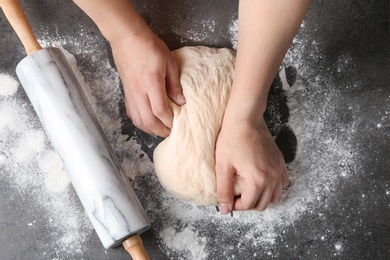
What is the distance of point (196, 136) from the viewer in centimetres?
105

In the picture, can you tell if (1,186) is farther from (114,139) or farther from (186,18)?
(186,18)

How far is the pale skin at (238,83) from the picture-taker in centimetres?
95

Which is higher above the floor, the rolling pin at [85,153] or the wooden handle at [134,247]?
the rolling pin at [85,153]

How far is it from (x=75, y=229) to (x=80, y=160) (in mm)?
222

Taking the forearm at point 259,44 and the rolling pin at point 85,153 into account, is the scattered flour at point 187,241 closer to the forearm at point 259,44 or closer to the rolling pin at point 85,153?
the rolling pin at point 85,153

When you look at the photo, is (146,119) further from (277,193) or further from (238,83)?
(277,193)

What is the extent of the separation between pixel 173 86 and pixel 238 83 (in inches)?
6.2

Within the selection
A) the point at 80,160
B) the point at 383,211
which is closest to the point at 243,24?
the point at 80,160

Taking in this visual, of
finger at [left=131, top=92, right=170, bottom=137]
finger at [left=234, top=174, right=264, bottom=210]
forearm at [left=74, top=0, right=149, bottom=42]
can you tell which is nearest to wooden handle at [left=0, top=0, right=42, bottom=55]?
forearm at [left=74, top=0, right=149, bottom=42]

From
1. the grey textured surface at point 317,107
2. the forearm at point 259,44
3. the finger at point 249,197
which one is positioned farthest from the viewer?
the grey textured surface at point 317,107

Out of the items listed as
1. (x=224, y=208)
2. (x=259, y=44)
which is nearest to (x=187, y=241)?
(x=224, y=208)

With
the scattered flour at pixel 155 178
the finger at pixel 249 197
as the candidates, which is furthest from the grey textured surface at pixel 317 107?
the finger at pixel 249 197

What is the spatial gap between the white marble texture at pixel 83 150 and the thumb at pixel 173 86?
0.18 metres

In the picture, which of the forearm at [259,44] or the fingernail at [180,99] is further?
the fingernail at [180,99]
